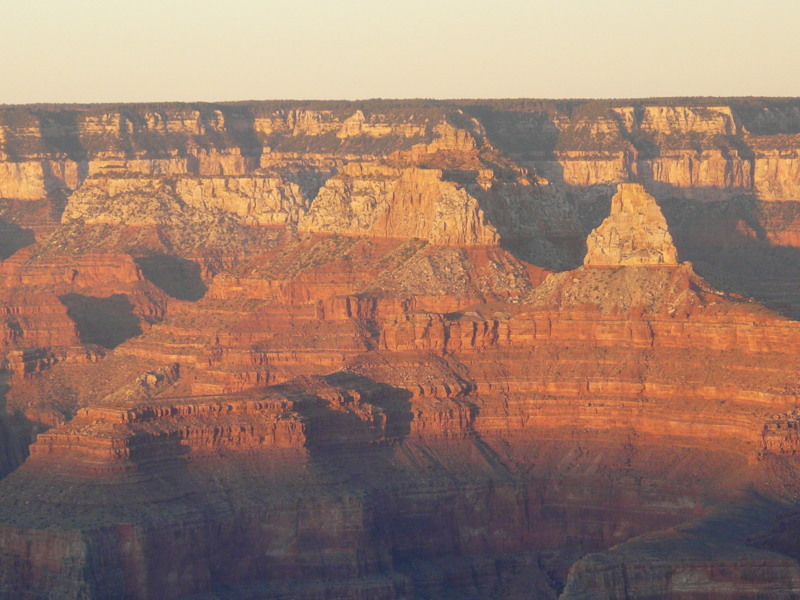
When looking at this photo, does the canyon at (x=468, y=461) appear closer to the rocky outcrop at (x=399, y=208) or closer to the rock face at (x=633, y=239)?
the rock face at (x=633, y=239)

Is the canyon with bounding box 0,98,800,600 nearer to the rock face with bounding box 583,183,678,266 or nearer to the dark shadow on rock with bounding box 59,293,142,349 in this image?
the rock face with bounding box 583,183,678,266

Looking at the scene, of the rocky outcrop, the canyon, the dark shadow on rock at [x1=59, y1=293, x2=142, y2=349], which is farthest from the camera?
the dark shadow on rock at [x1=59, y1=293, x2=142, y2=349]

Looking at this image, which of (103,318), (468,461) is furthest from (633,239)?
(103,318)

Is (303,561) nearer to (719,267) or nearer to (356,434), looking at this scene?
(356,434)

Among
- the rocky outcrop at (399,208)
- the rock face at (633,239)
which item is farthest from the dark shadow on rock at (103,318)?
the rock face at (633,239)

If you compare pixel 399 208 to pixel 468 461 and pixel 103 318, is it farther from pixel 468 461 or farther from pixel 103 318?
pixel 468 461

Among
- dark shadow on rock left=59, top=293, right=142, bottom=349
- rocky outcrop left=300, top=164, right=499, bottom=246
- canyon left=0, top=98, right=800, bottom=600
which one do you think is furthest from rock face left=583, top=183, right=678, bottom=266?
dark shadow on rock left=59, top=293, right=142, bottom=349
